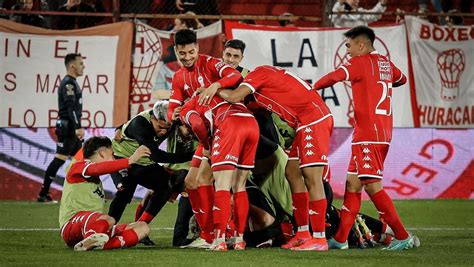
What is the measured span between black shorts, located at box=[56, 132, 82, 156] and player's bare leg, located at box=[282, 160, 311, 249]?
22.5 ft

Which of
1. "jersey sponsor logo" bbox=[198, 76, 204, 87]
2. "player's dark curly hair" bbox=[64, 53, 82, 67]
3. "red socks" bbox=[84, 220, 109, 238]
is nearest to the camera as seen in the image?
"red socks" bbox=[84, 220, 109, 238]

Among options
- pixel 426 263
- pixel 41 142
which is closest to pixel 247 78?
pixel 426 263

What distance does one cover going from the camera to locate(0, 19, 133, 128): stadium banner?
56.7 ft

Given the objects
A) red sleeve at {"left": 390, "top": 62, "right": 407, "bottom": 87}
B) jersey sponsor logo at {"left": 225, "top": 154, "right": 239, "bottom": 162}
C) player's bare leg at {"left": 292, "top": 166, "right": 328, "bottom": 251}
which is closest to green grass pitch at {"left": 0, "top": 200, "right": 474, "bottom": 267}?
player's bare leg at {"left": 292, "top": 166, "right": 328, "bottom": 251}

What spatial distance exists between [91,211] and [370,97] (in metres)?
2.85

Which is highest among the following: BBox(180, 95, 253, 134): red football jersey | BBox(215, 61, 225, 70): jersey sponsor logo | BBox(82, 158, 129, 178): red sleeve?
BBox(215, 61, 225, 70): jersey sponsor logo

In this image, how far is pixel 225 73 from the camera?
10062 millimetres

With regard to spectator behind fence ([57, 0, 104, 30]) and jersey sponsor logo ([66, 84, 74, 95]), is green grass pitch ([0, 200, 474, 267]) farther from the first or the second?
spectator behind fence ([57, 0, 104, 30])

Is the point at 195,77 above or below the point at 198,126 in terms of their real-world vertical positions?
above

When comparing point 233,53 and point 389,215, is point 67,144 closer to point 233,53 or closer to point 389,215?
point 233,53

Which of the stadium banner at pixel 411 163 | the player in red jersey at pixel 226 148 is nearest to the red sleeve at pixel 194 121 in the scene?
the player in red jersey at pixel 226 148

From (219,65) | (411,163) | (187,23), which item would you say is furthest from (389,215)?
(187,23)

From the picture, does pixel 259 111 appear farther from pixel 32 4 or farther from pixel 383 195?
pixel 32 4

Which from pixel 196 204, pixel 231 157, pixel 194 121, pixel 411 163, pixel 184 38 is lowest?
pixel 411 163
